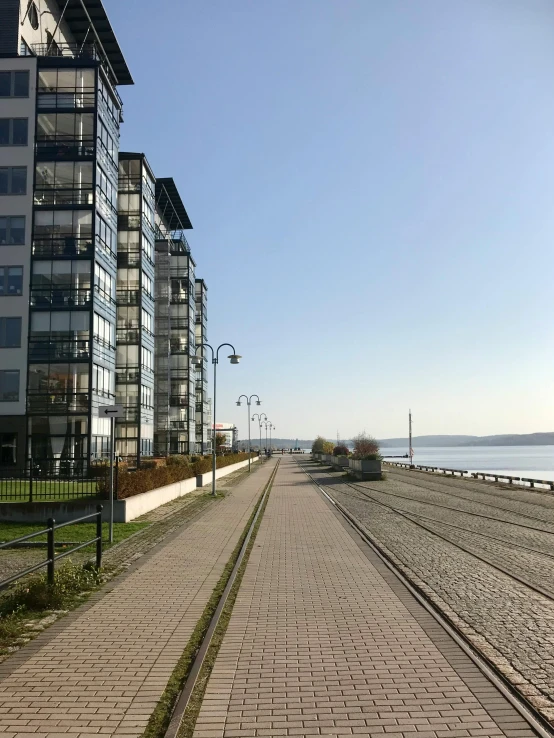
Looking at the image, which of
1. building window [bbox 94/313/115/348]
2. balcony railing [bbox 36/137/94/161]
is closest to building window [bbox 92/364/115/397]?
building window [bbox 94/313/115/348]

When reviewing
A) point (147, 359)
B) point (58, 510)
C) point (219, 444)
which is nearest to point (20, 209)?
point (147, 359)

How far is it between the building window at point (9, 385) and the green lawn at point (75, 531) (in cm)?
2316

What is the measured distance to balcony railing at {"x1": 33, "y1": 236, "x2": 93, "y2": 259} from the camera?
137 feet

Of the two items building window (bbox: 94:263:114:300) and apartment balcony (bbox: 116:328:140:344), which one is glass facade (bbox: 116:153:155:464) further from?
building window (bbox: 94:263:114:300)

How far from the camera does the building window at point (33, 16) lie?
43.2 meters

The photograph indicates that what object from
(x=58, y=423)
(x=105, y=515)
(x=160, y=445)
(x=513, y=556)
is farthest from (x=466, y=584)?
(x=160, y=445)

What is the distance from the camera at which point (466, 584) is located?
1055 centimetres

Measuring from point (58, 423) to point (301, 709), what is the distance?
3756 cm

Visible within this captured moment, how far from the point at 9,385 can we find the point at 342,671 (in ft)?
125

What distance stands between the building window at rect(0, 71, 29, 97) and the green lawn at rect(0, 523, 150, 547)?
3244cm

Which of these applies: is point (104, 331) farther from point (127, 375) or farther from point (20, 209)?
point (127, 375)

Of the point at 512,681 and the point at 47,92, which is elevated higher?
the point at 47,92

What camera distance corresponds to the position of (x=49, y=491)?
22703 mm

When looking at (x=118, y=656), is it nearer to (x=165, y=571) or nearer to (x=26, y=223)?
(x=165, y=571)
